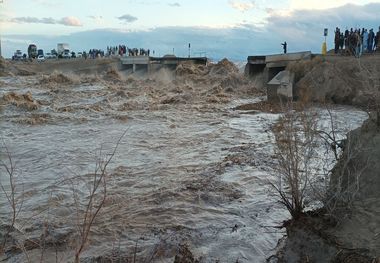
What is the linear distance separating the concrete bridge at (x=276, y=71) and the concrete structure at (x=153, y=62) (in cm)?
1213

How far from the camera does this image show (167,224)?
313 inches

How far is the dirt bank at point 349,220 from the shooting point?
528 cm

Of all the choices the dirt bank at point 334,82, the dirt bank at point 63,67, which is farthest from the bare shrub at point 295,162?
the dirt bank at point 63,67

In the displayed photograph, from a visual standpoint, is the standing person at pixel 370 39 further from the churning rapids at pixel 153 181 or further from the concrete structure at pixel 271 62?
the churning rapids at pixel 153 181

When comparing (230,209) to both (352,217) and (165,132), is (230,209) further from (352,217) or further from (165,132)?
(165,132)

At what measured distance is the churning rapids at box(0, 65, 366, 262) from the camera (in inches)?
278

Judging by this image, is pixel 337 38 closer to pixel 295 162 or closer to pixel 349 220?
pixel 295 162

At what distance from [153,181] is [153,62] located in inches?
1660

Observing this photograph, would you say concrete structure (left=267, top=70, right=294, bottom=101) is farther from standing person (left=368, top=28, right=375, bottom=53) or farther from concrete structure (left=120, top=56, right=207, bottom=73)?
concrete structure (left=120, top=56, right=207, bottom=73)

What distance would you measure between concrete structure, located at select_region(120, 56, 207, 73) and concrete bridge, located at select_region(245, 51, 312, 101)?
12.1 metres

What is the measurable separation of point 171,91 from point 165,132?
60.4 ft

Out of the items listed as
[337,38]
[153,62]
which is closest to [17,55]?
[153,62]

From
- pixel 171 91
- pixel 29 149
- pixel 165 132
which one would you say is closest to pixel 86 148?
pixel 29 149

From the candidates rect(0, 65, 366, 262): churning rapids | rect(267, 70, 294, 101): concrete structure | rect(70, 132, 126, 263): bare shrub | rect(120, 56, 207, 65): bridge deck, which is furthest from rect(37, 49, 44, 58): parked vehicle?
rect(70, 132, 126, 263): bare shrub
